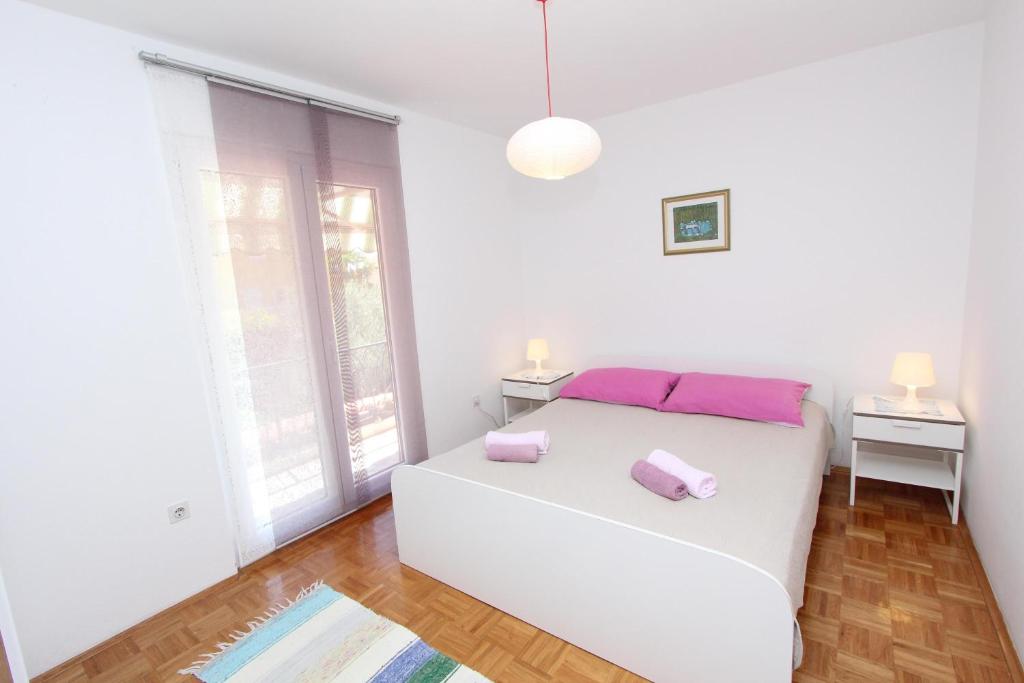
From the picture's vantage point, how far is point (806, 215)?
2871 mm

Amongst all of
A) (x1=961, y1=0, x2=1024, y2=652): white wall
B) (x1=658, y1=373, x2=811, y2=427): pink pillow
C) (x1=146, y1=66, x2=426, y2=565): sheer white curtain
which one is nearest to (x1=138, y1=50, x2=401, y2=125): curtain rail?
(x1=146, y1=66, x2=426, y2=565): sheer white curtain

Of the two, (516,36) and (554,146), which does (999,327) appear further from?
(516,36)

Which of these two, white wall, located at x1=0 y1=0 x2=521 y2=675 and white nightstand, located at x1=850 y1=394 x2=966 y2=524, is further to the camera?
white nightstand, located at x1=850 y1=394 x2=966 y2=524

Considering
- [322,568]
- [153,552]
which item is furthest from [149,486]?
[322,568]

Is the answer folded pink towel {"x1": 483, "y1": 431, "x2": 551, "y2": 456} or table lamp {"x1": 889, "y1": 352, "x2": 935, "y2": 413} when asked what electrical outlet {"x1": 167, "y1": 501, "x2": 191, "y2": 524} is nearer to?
folded pink towel {"x1": 483, "y1": 431, "x2": 551, "y2": 456}

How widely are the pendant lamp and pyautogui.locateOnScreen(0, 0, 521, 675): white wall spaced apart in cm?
157

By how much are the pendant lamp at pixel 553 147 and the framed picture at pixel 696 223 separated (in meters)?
1.62

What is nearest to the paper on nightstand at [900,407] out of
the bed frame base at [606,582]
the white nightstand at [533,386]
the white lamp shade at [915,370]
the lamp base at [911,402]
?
the lamp base at [911,402]

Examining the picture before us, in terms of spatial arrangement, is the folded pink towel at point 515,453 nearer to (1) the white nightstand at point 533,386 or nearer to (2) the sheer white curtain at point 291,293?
(2) the sheer white curtain at point 291,293

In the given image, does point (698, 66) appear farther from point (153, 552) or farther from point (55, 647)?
point (55, 647)

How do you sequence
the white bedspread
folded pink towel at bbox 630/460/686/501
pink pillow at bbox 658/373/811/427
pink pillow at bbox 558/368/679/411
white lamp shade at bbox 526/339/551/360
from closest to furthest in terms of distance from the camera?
the white bedspread < folded pink towel at bbox 630/460/686/501 < pink pillow at bbox 658/373/811/427 < pink pillow at bbox 558/368/679/411 < white lamp shade at bbox 526/339/551/360

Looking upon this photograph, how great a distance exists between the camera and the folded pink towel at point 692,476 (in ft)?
6.07

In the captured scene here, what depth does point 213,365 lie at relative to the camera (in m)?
2.23

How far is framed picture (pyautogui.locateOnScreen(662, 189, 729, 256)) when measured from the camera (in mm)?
3125
